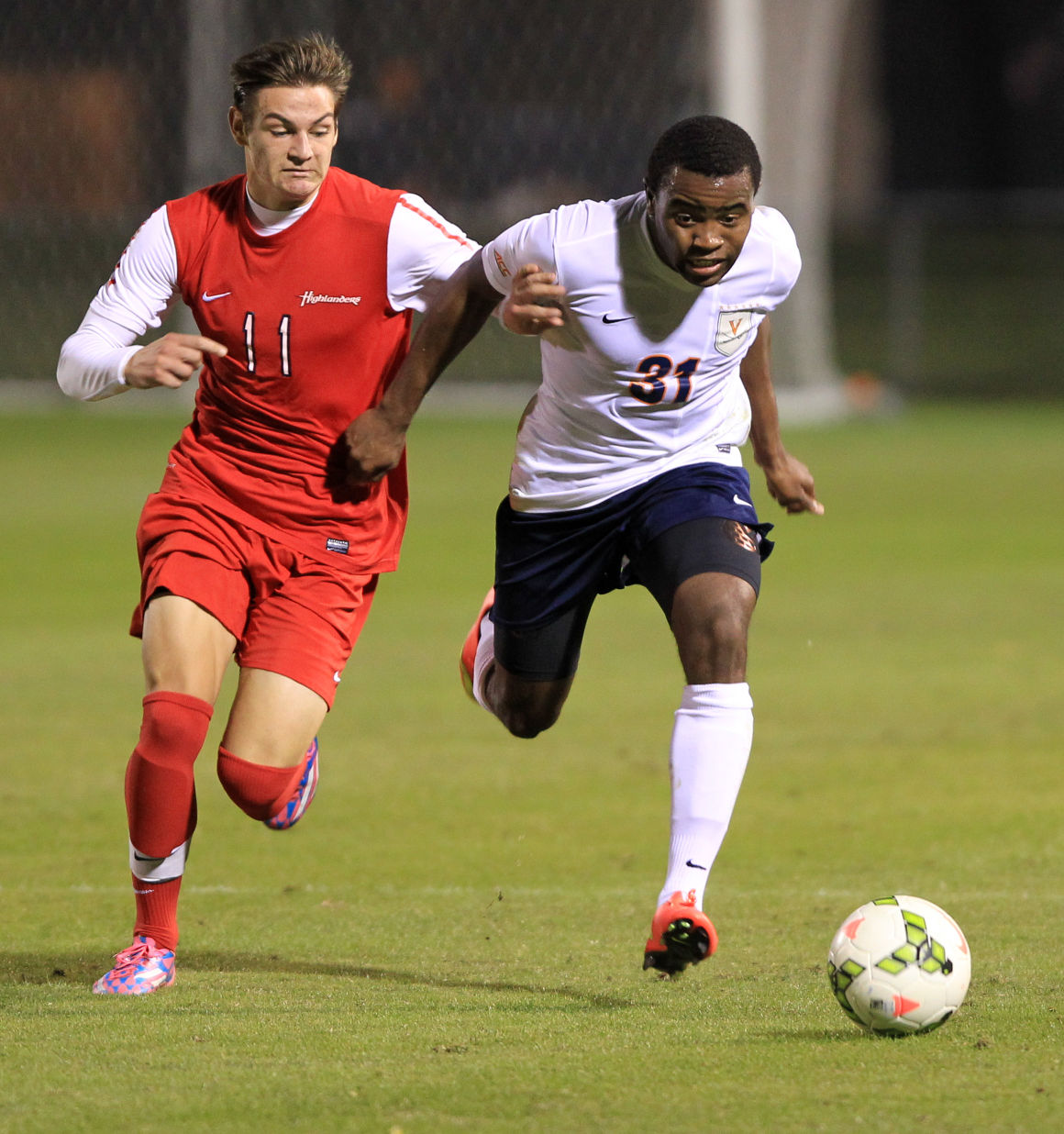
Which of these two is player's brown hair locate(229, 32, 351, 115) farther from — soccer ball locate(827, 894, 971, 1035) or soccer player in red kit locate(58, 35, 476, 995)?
soccer ball locate(827, 894, 971, 1035)

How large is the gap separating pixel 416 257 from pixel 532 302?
58 centimetres

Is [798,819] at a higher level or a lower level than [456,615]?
higher

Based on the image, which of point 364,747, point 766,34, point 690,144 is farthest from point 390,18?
point 690,144

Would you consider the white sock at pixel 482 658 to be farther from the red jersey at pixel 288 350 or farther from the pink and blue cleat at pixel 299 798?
the red jersey at pixel 288 350

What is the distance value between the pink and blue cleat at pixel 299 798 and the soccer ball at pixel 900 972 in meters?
1.77

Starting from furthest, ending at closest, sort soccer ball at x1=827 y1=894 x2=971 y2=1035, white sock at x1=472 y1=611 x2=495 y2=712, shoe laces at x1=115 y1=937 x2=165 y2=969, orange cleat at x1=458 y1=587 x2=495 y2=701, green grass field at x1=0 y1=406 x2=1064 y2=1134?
orange cleat at x1=458 y1=587 x2=495 y2=701, white sock at x1=472 y1=611 x2=495 y2=712, shoe laces at x1=115 y1=937 x2=165 y2=969, soccer ball at x1=827 y1=894 x2=971 y2=1035, green grass field at x1=0 y1=406 x2=1064 y2=1134

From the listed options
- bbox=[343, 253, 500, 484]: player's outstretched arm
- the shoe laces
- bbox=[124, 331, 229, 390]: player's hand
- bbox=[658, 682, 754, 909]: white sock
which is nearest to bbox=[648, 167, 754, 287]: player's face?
bbox=[343, 253, 500, 484]: player's outstretched arm

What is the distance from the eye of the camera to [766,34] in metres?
21.5

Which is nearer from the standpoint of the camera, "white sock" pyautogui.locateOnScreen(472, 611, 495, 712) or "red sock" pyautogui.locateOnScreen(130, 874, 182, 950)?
"red sock" pyautogui.locateOnScreen(130, 874, 182, 950)

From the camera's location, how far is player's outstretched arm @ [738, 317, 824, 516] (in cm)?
559

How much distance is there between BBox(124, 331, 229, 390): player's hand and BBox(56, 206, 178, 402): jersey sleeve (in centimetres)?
17

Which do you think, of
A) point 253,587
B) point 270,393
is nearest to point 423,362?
point 270,393

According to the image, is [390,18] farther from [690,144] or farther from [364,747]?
[690,144]

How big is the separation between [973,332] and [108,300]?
1260 inches
